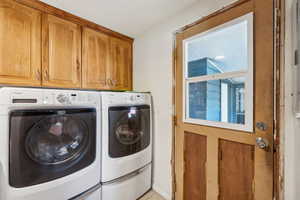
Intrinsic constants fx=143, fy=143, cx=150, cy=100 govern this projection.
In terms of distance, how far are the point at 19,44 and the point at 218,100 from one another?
188 centimetres

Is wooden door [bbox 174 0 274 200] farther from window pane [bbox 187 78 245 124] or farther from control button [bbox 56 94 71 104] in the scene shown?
control button [bbox 56 94 71 104]

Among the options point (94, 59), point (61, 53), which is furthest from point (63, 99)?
point (94, 59)

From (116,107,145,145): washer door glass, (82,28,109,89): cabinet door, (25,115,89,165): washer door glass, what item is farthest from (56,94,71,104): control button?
(82,28,109,89): cabinet door

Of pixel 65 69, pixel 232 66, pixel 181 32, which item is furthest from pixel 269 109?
pixel 65 69

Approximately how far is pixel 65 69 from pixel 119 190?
142cm

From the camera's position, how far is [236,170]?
110 cm

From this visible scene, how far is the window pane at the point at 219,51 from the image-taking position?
1.10 metres

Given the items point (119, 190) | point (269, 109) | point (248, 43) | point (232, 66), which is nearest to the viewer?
point (269, 109)

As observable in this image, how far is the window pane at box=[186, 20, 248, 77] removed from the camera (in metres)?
1.10

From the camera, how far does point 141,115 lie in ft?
5.63

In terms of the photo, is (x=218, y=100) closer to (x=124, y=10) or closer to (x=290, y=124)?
(x=290, y=124)

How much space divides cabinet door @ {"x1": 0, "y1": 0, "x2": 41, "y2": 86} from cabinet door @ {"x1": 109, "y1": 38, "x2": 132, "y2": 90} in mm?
831

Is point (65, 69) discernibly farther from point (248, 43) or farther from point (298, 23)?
point (298, 23)

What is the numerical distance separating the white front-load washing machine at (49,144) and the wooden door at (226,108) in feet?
2.93
